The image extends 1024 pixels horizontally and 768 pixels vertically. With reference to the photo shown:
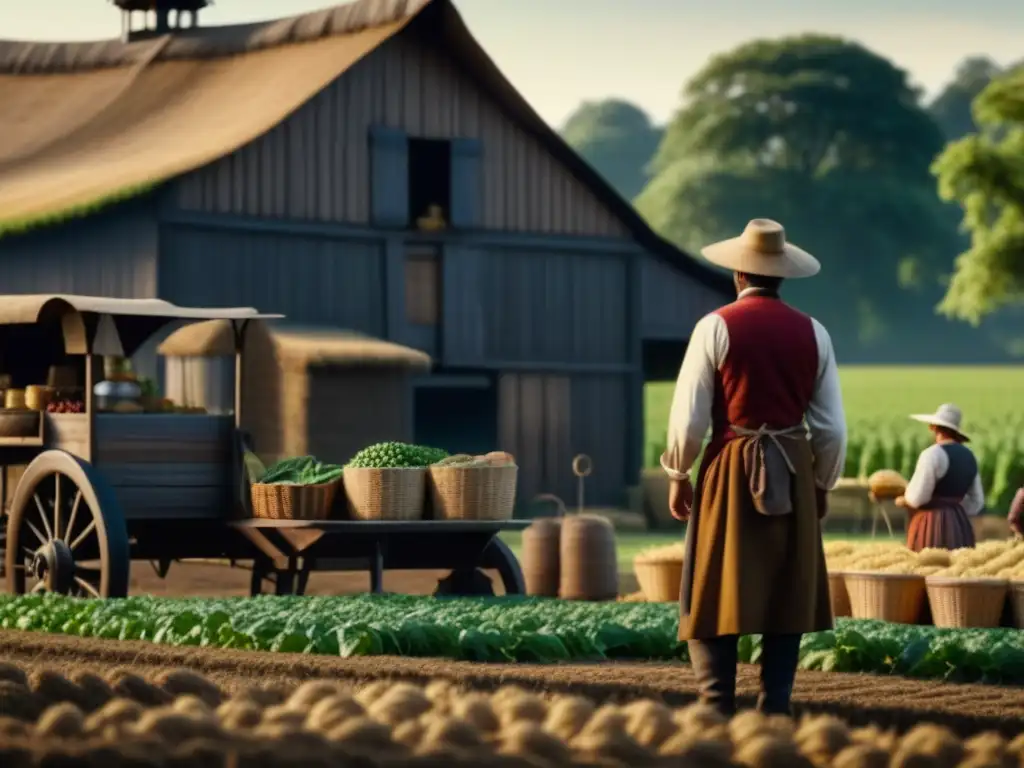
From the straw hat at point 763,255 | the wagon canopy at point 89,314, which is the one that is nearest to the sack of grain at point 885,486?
the wagon canopy at point 89,314

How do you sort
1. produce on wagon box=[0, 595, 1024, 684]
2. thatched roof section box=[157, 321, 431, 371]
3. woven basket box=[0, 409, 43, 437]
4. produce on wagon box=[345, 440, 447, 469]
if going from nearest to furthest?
produce on wagon box=[0, 595, 1024, 684] → produce on wagon box=[345, 440, 447, 469] → woven basket box=[0, 409, 43, 437] → thatched roof section box=[157, 321, 431, 371]

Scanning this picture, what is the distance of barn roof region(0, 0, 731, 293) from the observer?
2502 cm

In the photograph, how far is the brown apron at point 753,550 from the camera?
24.1ft

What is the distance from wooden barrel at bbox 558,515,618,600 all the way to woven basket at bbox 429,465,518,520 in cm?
296

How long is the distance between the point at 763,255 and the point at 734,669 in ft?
4.47

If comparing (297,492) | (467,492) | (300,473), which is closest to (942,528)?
(467,492)

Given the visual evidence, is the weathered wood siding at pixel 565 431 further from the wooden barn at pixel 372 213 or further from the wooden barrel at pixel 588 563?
the wooden barrel at pixel 588 563

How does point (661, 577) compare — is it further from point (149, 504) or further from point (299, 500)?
point (149, 504)

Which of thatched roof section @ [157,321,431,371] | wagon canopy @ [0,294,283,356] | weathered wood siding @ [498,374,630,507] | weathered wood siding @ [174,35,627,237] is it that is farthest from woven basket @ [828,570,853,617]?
weathered wood siding @ [498,374,630,507]

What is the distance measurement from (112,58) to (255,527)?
1709 cm

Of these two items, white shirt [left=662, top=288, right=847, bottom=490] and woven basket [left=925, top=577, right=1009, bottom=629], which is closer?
white shirt [left=662, top=288, right=847, bottom=490]

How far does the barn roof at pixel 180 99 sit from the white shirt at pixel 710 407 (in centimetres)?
1712

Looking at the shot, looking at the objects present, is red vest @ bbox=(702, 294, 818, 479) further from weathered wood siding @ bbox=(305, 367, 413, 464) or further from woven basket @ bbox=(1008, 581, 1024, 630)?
weathered wood siding @ bbox=(305, 367, 413, 464)

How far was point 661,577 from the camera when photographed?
43.6ft
